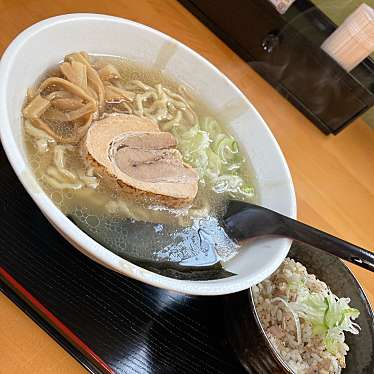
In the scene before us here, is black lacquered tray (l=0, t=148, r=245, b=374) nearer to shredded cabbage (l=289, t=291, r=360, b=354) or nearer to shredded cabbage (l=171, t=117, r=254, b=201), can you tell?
shredded cabbage (l=289, t=291, r=360, b=354)

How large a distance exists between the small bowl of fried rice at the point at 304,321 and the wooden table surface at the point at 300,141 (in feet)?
1.08

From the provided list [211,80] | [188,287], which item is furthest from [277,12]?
[188,287]

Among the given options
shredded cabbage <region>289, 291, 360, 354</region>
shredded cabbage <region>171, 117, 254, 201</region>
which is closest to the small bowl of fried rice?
shredded cabbage <region>289, 291, 360, 354</region>

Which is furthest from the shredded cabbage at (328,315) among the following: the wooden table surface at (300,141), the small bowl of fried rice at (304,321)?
the wooden table surface at (300,141)

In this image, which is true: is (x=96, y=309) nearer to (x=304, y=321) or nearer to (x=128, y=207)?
(x=128, y=207)

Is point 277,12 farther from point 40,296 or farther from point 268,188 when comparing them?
point 40,296

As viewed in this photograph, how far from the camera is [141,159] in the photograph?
48.6 inches

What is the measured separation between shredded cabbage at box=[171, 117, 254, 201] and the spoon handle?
9.9 inches

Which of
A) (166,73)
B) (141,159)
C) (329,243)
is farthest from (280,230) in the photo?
(166,73)

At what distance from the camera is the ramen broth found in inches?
44.6

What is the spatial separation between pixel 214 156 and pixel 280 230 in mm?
339

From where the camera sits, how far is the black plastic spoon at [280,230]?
1096 millimetres

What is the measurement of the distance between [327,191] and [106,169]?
0.92m

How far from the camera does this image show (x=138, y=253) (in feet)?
3.73
